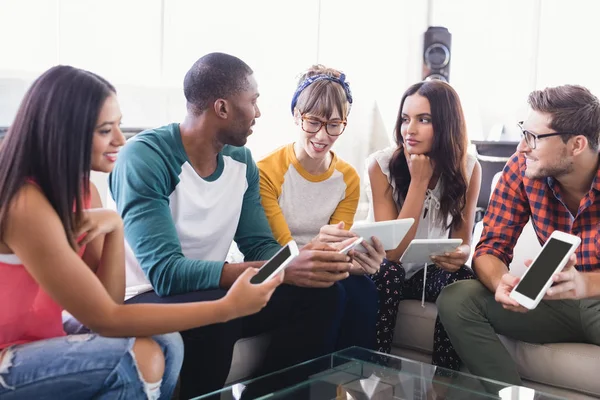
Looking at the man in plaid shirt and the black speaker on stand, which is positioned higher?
the black speaker on stand

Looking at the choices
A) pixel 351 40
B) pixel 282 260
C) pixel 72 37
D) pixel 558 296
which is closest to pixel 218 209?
pixel 282 260

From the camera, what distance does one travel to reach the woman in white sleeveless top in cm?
257

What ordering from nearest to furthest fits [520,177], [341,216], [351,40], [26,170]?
[26,170]
[520,177]
[341,216]
[351,40]

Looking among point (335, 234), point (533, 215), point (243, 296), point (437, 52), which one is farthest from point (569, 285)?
point (437, 52)

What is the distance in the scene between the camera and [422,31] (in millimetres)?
5867

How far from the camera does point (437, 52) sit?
531 cm

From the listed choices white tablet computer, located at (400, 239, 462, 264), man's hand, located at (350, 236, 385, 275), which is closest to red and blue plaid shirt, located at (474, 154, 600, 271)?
white tablet computer, located at (400, 239, 462, 264)

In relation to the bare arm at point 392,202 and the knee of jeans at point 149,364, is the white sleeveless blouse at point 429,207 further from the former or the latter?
the knee of jeans at point 149,364

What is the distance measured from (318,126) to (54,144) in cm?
121

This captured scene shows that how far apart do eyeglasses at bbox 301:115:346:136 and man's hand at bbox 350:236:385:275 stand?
0.49 m

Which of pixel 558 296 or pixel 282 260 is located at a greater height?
pixel 282 260

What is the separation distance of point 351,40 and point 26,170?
4221mm

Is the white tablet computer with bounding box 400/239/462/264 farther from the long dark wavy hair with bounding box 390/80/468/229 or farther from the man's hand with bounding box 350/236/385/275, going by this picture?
the long dark wavy hair with bounding box 390/80/468/229

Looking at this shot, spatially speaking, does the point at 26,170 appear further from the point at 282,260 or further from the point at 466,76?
the point at 466,76
